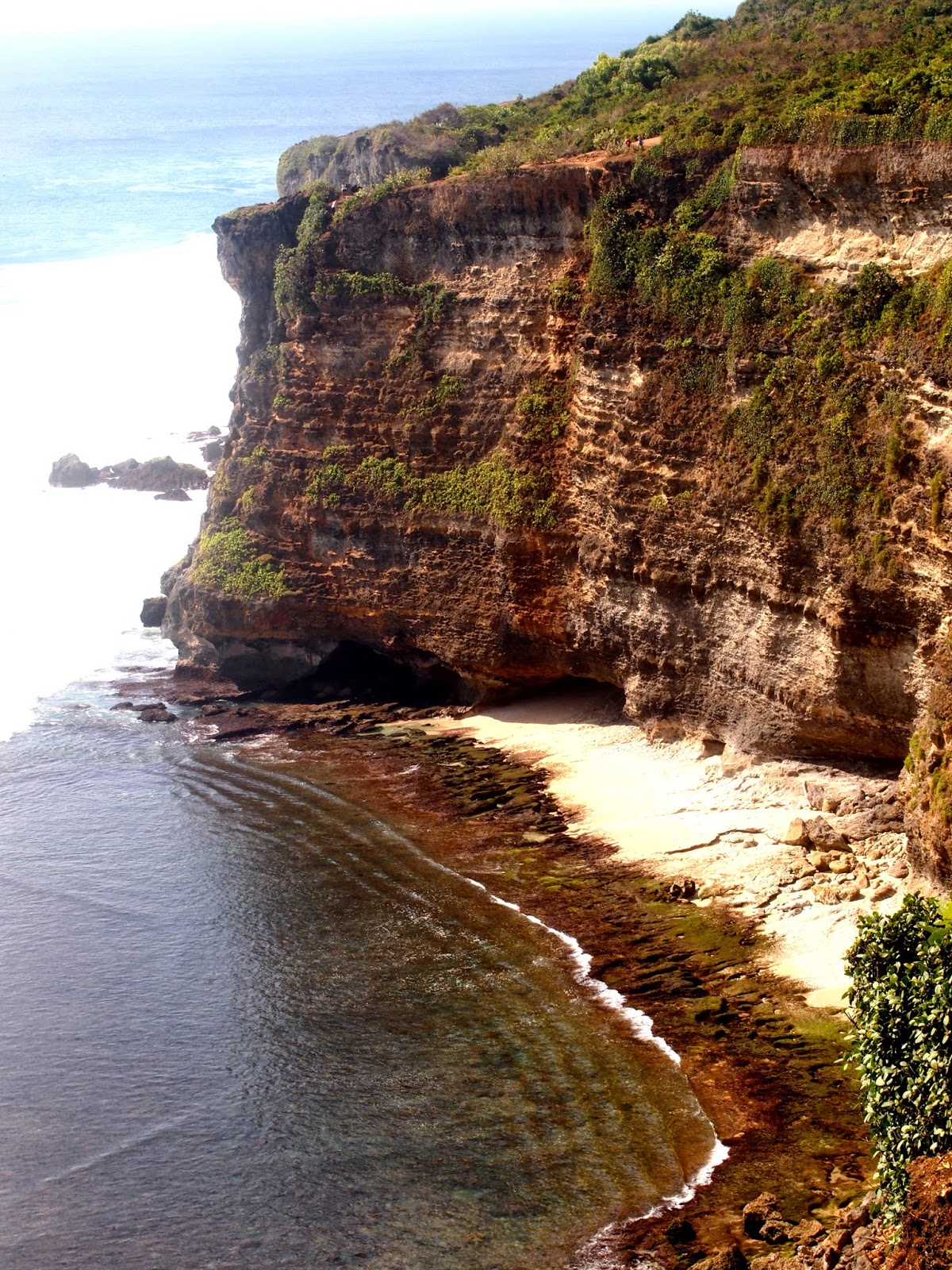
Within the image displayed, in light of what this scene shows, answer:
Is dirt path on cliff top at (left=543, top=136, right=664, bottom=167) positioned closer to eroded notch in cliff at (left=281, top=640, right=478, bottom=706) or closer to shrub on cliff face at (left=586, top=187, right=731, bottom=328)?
shrub on cliff face at (left=586, top=187, right=731, bottom=328)

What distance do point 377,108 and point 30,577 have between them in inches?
4879

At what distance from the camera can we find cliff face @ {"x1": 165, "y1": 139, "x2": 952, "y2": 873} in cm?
3047

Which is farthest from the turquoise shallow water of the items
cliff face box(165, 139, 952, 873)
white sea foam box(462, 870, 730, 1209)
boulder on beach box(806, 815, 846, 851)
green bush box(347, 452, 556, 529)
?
green bush box(347, 452, 556, 529)

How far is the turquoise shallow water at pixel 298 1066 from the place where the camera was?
2234cm

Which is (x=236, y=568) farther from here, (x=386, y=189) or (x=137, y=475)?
(x=137, y=475)

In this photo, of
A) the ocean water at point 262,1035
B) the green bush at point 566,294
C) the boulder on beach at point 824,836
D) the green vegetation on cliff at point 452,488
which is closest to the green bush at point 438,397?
the green vegetation on cliff at point 452,488

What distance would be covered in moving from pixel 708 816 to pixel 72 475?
4449cm

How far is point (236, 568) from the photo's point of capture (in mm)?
44594

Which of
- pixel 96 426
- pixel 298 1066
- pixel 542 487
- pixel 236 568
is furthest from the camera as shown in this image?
pixel 96 426

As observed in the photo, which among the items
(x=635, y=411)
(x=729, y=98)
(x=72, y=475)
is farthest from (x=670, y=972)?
(x=72, y=475)

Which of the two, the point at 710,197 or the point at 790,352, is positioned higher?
the point at 710,197

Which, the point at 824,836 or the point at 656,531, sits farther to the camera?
the point at 656,531

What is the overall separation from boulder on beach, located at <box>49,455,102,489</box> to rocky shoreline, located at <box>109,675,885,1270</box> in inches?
1054

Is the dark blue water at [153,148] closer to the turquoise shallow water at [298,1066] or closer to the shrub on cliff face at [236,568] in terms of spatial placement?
the shrub on cliff face at [236,568]
